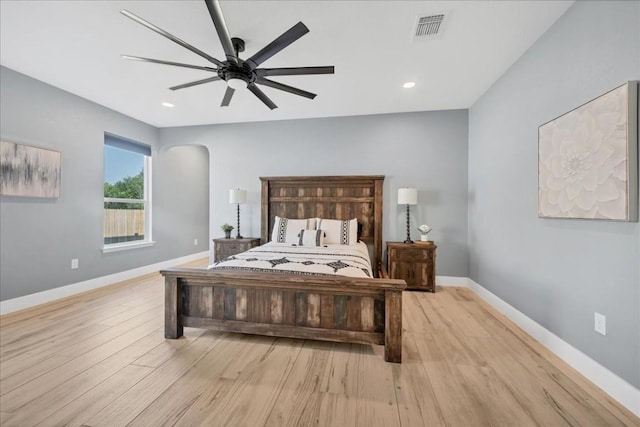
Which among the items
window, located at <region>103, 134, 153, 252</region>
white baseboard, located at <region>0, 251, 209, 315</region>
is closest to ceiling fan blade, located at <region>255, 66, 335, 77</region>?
window, located at <region>103, 134, 153, 252</region>

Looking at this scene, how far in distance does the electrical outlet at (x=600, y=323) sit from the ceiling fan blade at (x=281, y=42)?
2.66 m

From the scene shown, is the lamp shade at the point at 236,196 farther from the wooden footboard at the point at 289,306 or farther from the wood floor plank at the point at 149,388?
the wood floor plank at the point at 149,388

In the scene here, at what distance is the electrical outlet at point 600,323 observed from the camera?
1.70 metres

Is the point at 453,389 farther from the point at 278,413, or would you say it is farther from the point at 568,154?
the point at 568,154

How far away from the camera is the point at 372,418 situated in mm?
1473

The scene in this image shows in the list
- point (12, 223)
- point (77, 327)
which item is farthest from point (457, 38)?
point (12, 223)

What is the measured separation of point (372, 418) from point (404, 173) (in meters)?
3.38

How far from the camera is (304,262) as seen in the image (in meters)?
2.59

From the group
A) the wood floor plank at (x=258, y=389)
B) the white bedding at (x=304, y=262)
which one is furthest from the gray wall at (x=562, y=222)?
the wood floor plank at (x=258, y=389)

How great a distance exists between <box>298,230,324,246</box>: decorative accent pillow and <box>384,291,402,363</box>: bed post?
174 centimetres

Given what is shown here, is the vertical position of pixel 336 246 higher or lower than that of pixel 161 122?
lower

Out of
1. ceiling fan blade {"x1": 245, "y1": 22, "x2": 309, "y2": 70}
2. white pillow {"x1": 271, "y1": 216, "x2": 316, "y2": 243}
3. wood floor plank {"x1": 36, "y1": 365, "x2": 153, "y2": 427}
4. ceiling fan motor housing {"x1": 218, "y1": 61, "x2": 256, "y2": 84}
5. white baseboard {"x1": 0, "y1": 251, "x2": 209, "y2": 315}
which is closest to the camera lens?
wood floor plank {"x1": 36, "y1": 365, "x2": 153, "y2": 427}

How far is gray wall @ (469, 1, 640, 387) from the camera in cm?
158

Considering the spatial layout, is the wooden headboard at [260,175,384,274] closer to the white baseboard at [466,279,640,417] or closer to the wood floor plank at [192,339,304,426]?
the white baseboard at [466,279,640,417]
